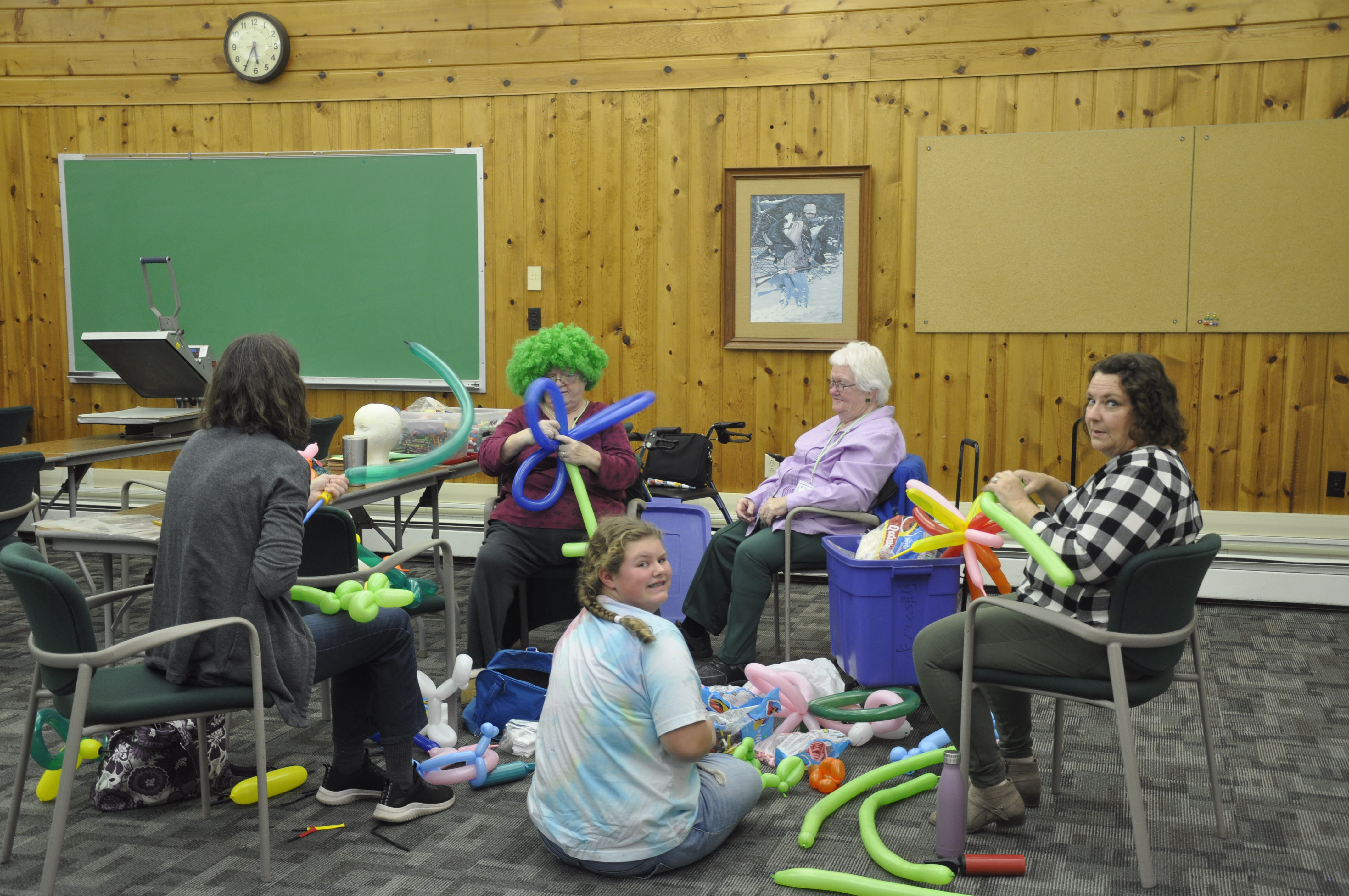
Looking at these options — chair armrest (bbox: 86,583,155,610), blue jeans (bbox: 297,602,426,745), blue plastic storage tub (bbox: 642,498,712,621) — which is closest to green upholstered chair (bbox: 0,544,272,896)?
chair armrest (bbox: 86,583,155,610)

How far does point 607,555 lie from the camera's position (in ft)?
7.36

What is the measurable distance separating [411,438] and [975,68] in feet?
9.97

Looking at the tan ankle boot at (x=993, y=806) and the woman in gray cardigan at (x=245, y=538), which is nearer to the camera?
the woman in gray cardigan at (x=245, y=538)

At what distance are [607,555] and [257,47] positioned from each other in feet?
14.8

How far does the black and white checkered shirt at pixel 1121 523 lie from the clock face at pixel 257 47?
4.78m

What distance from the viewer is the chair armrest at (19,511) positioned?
11.7ft

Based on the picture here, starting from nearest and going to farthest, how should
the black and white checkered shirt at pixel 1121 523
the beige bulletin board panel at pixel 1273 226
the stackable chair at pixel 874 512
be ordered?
the black and white checkered shirt at pixel 1121 523 < the stackable chair at pixel 874 512 < the beige bulletin board panel at pixel 1273 226

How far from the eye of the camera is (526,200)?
5.46 meters

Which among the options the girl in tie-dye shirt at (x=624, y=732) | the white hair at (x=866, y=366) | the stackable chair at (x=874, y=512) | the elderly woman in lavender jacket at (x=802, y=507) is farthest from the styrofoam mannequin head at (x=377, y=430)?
the girl in tie-dye shirt at (x=624, y=732)

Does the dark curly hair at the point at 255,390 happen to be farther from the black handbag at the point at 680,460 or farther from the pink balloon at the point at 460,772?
the black handbag at the point at 680,460

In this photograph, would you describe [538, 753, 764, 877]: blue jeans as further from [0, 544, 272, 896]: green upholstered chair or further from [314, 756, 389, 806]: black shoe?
[0, 544, 272, 896]: green upholstered chair

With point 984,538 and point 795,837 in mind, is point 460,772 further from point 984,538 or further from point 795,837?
point 984,538

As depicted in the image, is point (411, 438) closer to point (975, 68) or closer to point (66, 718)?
point (66, 718)

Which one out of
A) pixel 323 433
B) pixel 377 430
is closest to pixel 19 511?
pixel 377 430
